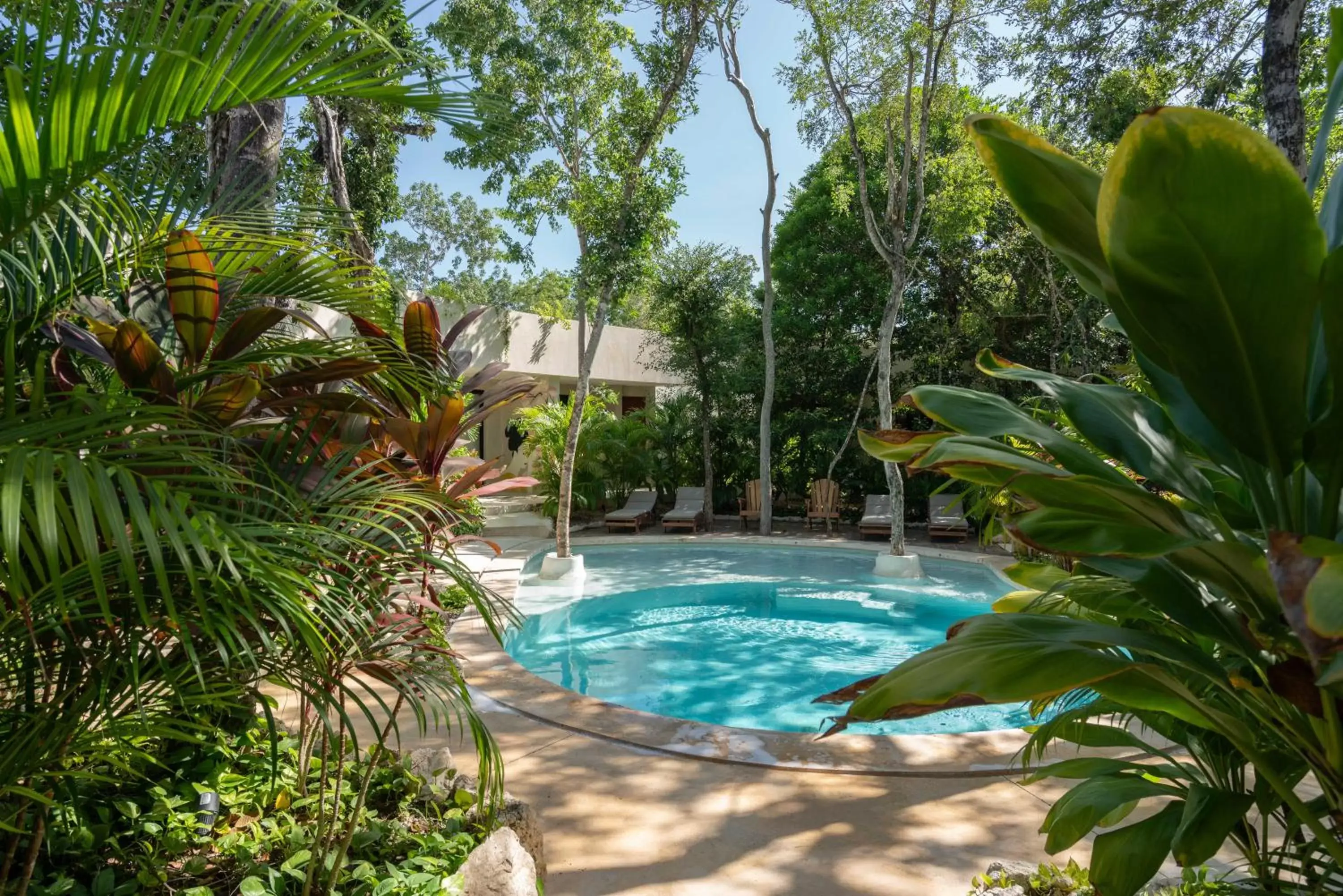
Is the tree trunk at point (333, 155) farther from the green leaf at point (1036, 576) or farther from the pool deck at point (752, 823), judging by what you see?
the green leaf at point (1036, 576)

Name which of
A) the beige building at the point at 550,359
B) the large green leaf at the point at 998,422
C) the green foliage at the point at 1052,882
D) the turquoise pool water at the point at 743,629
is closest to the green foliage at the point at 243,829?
the large green leaf at the point at 998,422

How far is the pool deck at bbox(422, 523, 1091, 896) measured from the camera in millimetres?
2752

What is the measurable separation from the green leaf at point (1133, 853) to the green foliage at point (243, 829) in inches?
64.4

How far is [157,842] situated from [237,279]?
1.78m

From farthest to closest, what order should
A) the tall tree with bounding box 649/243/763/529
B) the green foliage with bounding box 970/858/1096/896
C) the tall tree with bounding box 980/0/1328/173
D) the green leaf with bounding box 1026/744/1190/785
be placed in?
the tall tree with bounding box 649/243/763/529 < the tall tree with bounding box 980/0/1328/173 < the green foliage with bounding box 970/858/1096/896 < the green leaf with bounding box 1026/744/1190/785

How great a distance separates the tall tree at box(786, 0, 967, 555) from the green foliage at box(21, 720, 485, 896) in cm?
792

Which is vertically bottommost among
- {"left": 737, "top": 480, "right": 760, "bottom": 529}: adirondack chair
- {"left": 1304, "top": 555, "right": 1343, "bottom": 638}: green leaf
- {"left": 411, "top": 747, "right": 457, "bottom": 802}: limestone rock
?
{"left": 411, "top": 747, "right": 457, "bottom": 802}: limestone rock

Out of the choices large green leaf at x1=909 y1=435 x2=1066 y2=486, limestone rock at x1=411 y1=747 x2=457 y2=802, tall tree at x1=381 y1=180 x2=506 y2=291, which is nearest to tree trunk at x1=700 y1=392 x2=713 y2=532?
limestone rock at x1=411 y1=747 x2=457 y2=802

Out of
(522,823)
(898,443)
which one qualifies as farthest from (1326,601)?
(522,823)

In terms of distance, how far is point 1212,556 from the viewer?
3.45 feet

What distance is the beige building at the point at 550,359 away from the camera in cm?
1623

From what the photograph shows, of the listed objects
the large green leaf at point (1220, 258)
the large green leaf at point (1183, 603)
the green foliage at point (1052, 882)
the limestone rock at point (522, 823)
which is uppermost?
the large green leaf at point (1220, 258)

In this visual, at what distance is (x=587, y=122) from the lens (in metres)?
13.7

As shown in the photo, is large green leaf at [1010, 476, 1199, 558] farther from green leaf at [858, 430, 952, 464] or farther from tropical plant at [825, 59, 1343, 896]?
green leaf at [858, 430, 952, 464]
